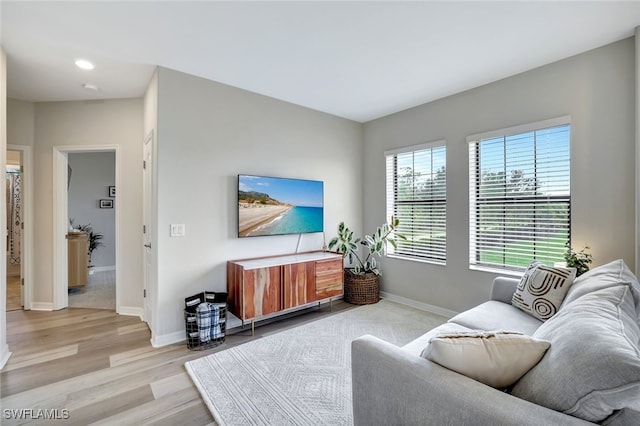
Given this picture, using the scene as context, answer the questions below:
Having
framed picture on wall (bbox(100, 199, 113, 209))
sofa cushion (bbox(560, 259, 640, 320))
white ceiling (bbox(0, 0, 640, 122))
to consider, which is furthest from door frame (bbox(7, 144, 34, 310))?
sofa cushion (bbox(560, 259, 640, 320))

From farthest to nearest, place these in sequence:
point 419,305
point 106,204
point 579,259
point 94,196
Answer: point 106,204 < point 94,196 < point 419,305 < point 579,259

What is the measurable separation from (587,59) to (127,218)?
16.7 ft

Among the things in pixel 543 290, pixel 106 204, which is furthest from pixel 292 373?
pixel 106 204

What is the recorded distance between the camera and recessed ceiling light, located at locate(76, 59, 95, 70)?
8.80 feet

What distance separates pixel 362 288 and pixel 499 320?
6.57ft

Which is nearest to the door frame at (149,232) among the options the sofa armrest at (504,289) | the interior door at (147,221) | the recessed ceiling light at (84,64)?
the interior door at (147,221)

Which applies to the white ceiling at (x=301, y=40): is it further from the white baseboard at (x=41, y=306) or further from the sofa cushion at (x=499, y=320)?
the white baseboard at (x=41, y=306)

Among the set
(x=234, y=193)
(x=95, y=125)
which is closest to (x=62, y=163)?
(x=95, y=125)

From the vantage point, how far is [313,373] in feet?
7.59

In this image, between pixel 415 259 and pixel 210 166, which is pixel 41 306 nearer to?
pixel 210 166

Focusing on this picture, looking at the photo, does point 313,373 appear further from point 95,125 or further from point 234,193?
point 95,125

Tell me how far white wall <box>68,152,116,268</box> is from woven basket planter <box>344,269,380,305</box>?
5.31 meters

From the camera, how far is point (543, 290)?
2186mm

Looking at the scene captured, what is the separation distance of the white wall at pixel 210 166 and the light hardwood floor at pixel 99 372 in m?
0.41
